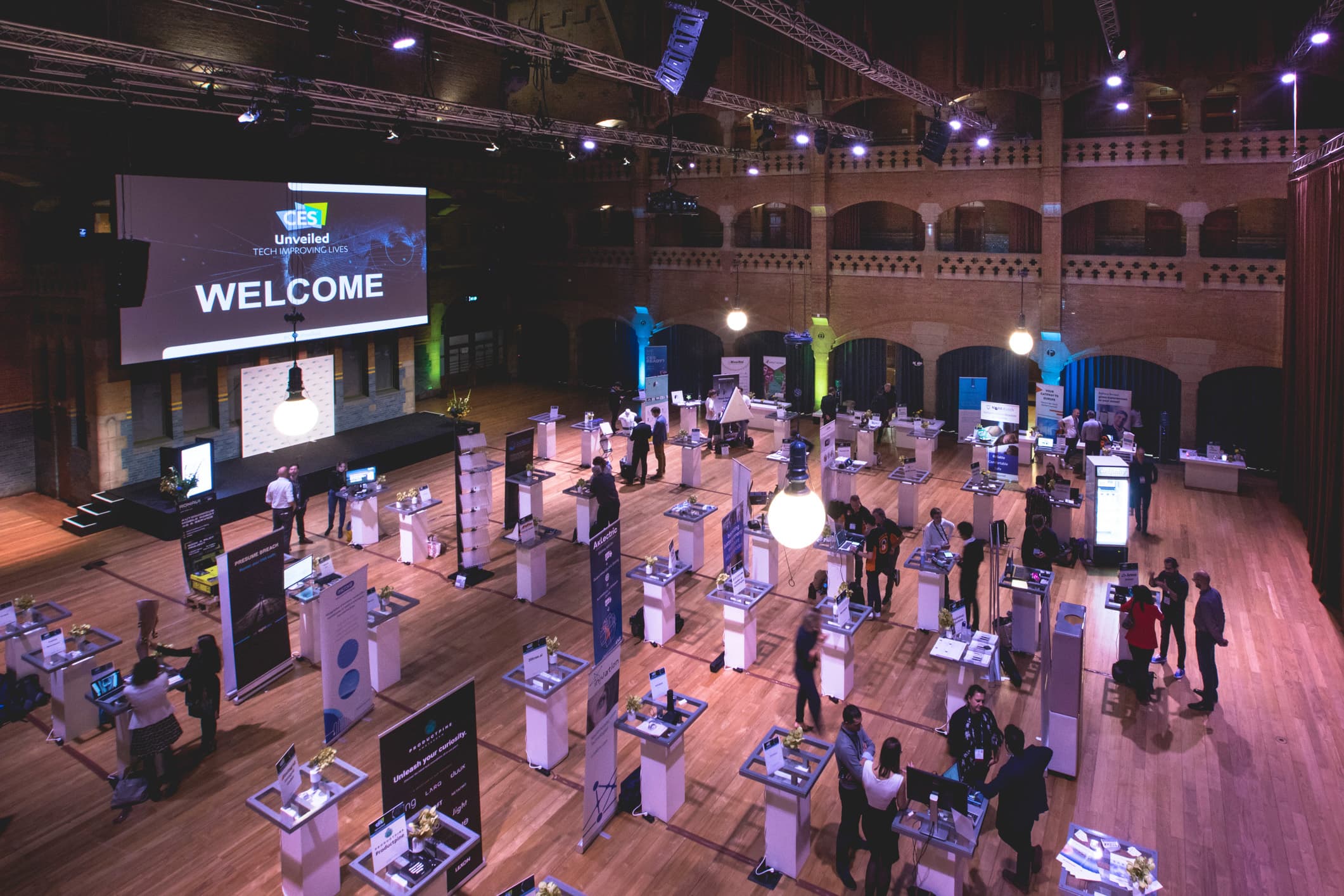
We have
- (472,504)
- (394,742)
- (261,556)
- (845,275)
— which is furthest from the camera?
(845,275)

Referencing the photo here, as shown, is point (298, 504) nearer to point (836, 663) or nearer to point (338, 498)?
point (338, 498)

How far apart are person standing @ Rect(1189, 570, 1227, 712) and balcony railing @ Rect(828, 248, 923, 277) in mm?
12683

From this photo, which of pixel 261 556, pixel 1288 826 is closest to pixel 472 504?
pixel 261 556

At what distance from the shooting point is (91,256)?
555 inches

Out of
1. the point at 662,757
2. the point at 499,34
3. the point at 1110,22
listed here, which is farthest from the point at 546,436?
the point at 1110,22

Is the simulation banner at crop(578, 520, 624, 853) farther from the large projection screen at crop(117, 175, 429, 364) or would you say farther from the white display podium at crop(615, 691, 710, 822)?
the large projection screen at crop(117, 175, 429, 364)

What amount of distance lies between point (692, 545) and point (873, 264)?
10.9m

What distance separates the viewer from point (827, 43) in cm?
1158

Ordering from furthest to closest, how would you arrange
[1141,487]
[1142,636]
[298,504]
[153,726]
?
[1141,487], [298,504], [1142,636], [153,726]

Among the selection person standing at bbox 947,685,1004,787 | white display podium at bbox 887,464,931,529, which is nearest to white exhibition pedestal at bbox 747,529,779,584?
white display podium at bbox 887,464,931,529

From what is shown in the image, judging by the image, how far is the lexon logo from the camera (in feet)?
52.9

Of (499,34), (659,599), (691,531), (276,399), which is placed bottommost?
(659,599)

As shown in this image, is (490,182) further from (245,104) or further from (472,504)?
(472,504)

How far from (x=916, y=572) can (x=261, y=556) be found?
8419mm
